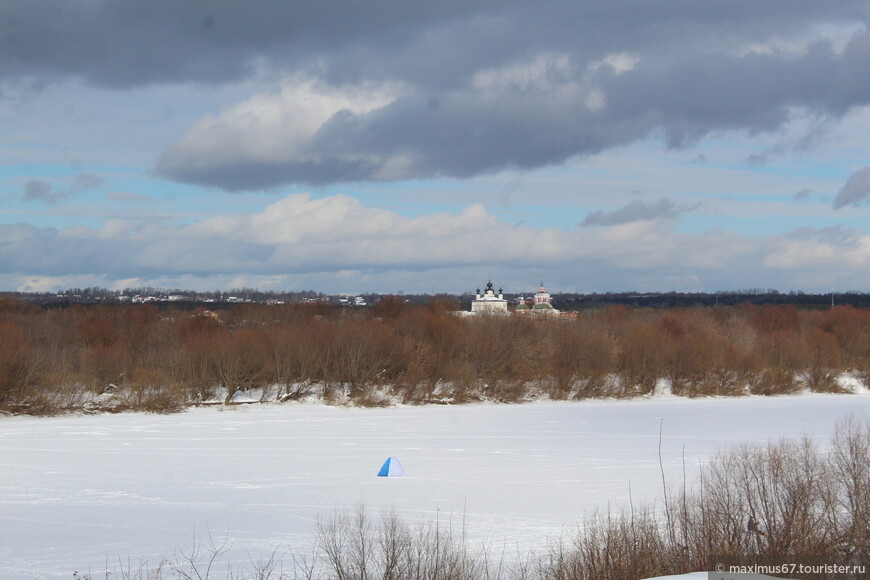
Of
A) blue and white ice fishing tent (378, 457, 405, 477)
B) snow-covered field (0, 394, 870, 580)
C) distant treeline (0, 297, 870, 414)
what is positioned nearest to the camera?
snow-covered field (0, 394, 870, 580)

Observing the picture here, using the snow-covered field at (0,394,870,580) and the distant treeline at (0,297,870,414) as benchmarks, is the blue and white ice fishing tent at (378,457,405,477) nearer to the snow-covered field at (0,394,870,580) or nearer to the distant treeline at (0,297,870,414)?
the snow-covered field at (0,394,870,580)

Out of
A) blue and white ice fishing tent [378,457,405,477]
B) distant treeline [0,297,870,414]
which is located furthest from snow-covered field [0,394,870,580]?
distant treeline [0,297,870,414]

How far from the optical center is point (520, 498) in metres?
20.0

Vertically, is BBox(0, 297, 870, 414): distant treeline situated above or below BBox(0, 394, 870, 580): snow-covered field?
above

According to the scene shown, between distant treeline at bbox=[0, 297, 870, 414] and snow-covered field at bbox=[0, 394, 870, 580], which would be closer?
snow-covered field at bbox=[0, 394, 870, 580]

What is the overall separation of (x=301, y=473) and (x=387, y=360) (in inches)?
1111

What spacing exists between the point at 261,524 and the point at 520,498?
236 inches

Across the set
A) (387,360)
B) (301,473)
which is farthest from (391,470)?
(387,360)

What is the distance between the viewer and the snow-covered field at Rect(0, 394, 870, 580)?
1638 cm

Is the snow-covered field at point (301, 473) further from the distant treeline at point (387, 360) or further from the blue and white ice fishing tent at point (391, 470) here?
the distant treeline at point (387, 360)

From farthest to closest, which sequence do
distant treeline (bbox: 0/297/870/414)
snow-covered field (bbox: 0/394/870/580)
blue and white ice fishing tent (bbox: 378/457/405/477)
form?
distant treeline (bbox: 0/297/870/414)
blue and white ice fishing tent (bbox: 378/457/405/477)
snow-covered field (bbox: 0/394/870/580)

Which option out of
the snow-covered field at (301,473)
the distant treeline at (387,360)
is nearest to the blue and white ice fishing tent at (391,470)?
the snow-covered field at (301,473)

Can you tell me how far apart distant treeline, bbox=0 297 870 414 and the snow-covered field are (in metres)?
3.70

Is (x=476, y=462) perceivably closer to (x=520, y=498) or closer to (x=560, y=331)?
(x=520, y=498)
